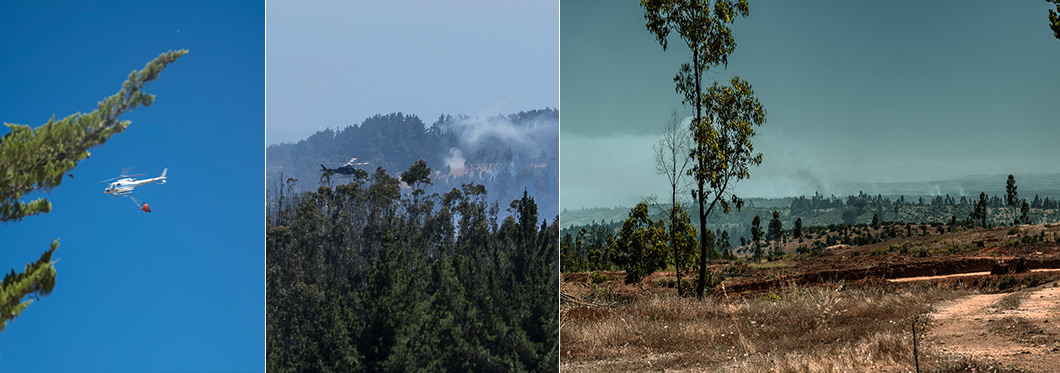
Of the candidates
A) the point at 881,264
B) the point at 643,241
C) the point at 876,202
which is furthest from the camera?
the point at 876,202

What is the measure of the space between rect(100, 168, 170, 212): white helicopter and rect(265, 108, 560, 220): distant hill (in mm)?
898

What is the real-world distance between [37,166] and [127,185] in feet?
3.95

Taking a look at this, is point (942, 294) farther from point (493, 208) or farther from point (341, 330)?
point (341, 330)

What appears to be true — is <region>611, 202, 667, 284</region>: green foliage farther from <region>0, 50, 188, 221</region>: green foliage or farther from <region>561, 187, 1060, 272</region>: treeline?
<region>0, 50, 188, 221</region>: green foliage

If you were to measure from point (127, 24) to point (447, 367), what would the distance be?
3.53 metres

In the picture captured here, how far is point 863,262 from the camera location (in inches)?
558

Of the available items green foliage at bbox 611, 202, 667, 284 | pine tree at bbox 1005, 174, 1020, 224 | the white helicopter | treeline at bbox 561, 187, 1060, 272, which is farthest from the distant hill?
pine tree at bbox 1005, 174, 1020, 224

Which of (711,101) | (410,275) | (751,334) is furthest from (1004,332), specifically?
(410,275)

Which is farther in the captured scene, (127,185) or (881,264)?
(881,264)

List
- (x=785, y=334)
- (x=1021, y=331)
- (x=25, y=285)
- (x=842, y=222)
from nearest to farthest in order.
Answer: (x=25, y=285)
(x=1021, y=331)
(x=785, y=334)
(x=842, y=222)

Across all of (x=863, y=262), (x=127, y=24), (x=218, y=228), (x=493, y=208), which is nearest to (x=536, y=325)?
(x=493, y=208)

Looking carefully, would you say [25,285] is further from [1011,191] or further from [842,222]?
[842,222]

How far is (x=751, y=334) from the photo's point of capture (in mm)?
5133

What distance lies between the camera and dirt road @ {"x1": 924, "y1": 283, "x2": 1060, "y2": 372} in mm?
3619
